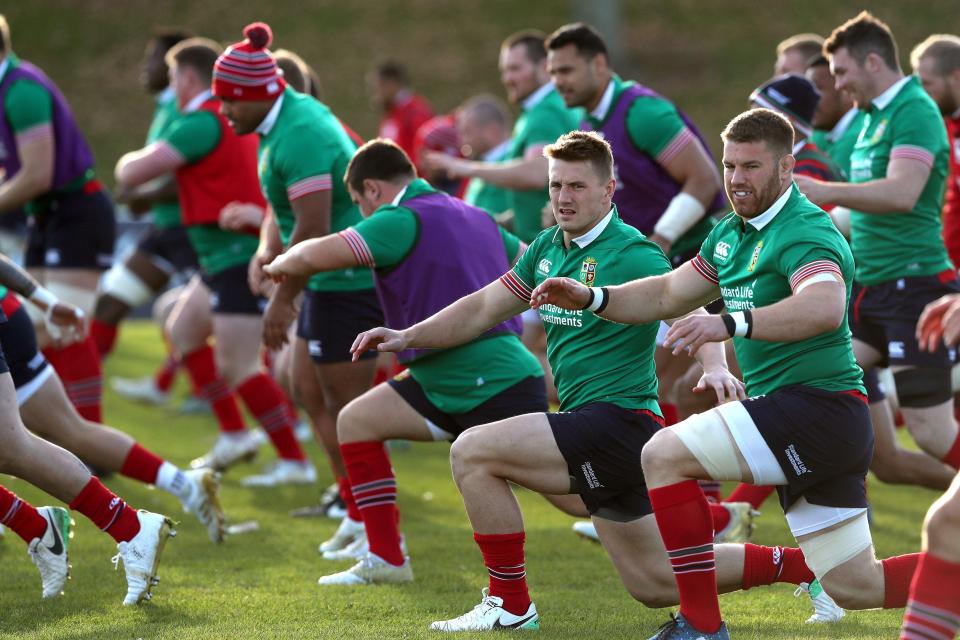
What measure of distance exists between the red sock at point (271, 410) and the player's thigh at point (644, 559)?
4.08 metres

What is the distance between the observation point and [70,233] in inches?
344

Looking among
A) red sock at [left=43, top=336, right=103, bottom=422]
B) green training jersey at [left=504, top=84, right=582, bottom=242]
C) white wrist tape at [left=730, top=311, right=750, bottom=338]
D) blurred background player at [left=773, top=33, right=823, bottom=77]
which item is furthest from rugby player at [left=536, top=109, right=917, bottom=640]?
red sock at [left=43, top=336, right=103, bottom=422]

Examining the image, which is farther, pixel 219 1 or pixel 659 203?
pixel 219 1

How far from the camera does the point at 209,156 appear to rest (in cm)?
845

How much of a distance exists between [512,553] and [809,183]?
79.9 inches

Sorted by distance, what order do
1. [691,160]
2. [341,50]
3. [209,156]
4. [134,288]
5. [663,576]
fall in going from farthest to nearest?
[341,50], [134,288], [209,156], [691,160], [663,576]

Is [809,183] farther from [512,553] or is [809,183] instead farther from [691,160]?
[512,553]

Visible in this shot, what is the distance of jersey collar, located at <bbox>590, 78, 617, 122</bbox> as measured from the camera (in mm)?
7287

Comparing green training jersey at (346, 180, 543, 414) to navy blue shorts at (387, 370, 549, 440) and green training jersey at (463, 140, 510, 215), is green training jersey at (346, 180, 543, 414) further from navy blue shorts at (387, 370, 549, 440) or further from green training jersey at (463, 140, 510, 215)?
green training jersey at (463, 140, 510, 215)

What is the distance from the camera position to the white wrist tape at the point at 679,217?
694 centimetres

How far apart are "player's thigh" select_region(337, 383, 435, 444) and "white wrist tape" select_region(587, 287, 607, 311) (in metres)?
1.51

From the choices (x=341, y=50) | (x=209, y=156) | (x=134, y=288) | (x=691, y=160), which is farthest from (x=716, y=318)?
(x=341, y=50)

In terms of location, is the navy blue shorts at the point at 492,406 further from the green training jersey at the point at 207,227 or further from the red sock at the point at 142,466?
the green training jersey at the point at 207,227

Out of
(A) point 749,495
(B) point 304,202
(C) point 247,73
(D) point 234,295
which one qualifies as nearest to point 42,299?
(B) point 304,202
